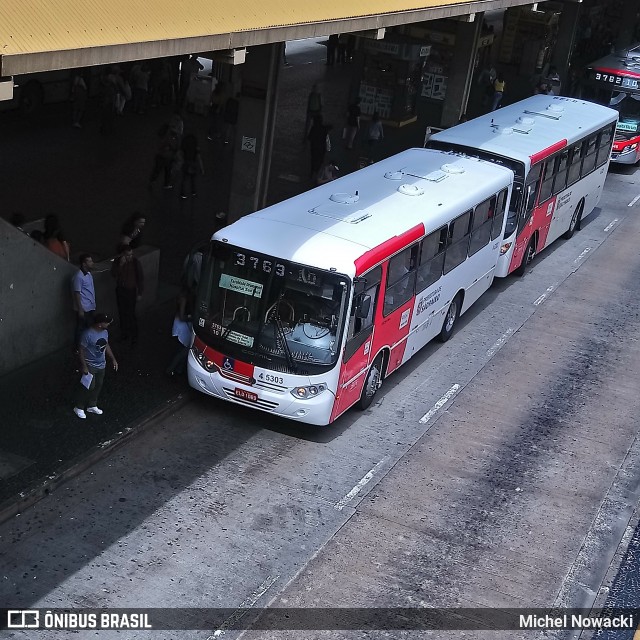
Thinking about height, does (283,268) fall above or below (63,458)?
above

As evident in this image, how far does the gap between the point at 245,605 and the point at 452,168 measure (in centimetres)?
1023

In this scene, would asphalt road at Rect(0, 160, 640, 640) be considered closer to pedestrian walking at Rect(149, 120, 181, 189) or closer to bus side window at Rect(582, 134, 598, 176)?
bus side window at Rect(582, 134, 598, 176)

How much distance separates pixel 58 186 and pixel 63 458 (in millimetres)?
12108

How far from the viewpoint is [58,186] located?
2455 centimetres

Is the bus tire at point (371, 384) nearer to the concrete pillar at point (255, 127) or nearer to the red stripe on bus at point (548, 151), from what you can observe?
the concrete pillar at point (255, 127)

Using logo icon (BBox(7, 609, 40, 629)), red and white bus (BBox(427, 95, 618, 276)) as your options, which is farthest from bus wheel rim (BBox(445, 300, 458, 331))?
logo icon (BBox(7, 609, 40, 629))

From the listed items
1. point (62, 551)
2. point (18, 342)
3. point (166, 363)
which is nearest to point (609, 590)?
point (62, 551)

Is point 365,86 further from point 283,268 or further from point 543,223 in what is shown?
point 283,268

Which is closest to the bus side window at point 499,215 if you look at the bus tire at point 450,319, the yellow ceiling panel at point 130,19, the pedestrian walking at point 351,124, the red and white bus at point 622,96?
the bus tire at point 450,319

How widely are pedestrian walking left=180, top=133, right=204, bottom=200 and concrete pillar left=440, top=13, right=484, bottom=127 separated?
8.98 m

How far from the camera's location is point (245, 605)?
1166 centimetres

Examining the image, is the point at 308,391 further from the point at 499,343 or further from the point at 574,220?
the point at 574,220

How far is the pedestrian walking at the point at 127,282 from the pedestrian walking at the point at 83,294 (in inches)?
21.3

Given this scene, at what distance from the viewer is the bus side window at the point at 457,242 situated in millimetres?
18156
